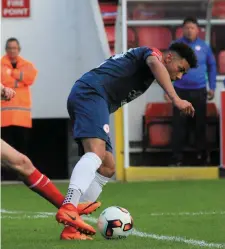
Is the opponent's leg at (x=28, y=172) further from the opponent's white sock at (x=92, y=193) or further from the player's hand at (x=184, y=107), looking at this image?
the player's hand at (x=184, y=107)

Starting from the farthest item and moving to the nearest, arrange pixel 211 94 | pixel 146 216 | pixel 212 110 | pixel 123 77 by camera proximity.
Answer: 1. pixel 212 110
2. pixel 211 94
3. pixel 146 216
4. pixel 123 77

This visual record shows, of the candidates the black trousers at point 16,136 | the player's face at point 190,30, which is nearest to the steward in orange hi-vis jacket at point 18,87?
the black trousers at point 16,136

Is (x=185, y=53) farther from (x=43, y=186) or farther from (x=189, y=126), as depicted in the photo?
(x=189, y=126)

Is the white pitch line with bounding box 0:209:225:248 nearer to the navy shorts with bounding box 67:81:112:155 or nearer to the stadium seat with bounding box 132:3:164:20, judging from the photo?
the navy shorts with bounding box 67:81:112:155

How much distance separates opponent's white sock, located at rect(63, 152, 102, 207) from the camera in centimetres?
736

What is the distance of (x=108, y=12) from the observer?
15977mm

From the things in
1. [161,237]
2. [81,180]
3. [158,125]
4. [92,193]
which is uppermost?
[81,180]

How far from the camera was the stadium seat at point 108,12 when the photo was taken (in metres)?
Result: 16.0

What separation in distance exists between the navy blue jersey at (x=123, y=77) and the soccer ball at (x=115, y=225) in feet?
3.38

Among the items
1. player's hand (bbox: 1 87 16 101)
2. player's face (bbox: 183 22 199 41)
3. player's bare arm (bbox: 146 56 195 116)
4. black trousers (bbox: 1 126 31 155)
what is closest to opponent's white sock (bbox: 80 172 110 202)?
player's bare arm (bbox: 146 56 195 116)

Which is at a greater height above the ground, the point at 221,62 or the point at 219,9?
the point at 219,9

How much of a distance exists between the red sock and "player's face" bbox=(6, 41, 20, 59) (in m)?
6.87

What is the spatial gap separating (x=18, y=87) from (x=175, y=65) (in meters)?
6.50

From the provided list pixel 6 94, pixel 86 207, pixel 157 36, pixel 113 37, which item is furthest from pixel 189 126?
pixel 6 94
